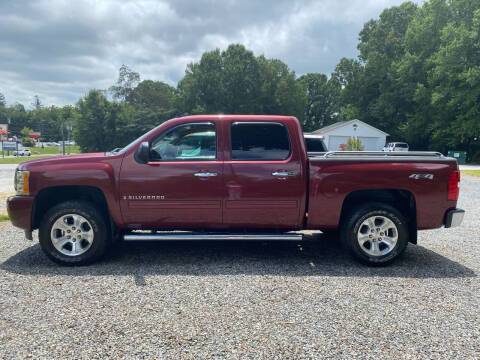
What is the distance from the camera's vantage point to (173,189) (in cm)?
425

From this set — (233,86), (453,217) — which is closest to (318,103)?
(233,86)

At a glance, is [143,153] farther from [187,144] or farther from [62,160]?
[62,160]

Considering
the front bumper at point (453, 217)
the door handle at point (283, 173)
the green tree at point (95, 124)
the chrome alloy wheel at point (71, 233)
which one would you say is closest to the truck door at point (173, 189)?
the chrome alloy wheel at point (71, 233)

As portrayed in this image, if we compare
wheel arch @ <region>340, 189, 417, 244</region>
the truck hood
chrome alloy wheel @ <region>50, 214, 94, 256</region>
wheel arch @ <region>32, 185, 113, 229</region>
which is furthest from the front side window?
wheel arch @ <region>340, 189, 417, 244</region>

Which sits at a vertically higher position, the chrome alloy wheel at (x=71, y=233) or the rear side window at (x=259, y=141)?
the rear side window at (x=259, y=141)

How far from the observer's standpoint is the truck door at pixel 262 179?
425 centimetres

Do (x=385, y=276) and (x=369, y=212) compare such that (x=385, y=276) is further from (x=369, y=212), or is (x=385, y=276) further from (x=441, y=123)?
(x=441, y=123)

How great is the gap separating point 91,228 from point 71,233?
0.26 meters

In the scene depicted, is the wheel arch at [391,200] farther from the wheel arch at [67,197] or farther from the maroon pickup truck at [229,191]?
the wheel arch at [67,197]

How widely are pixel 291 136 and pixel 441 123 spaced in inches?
1477

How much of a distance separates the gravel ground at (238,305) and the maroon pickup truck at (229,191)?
41cm

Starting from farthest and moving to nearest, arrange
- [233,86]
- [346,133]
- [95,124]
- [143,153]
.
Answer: [233,86] → [95,124] → [346,133] → [143,153]

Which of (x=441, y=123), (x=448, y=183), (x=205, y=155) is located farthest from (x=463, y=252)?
(x=441, y=123)

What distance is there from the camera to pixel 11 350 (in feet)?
8.35
